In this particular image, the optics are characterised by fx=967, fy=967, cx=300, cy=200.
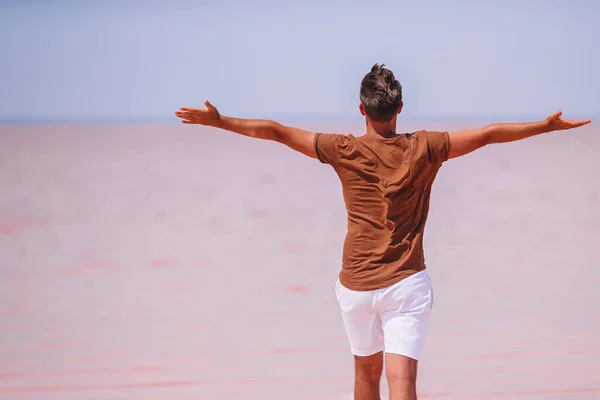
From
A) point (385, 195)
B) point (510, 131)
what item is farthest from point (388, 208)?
point (510, 131)

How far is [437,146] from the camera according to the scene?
3.43 meters

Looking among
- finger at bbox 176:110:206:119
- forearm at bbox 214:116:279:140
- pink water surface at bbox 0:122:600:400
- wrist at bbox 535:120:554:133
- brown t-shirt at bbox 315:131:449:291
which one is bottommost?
pink water surface at bbox 0:122:600:400

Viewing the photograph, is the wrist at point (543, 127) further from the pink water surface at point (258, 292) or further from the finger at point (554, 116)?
the pink water surface at point (258, 292)

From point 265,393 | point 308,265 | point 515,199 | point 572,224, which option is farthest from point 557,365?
point 515,199

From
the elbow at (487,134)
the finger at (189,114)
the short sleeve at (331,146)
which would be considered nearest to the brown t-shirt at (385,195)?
the short sleeve at (331,146)

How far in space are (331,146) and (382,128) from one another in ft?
0.64

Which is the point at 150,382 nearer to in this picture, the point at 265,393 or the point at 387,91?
the point at 265,393

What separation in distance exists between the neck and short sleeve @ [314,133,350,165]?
0.09 m

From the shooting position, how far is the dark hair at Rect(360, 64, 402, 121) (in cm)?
341

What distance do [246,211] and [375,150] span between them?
394 inches

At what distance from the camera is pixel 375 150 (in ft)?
11.3

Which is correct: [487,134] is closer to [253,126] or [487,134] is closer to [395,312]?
[395,312]

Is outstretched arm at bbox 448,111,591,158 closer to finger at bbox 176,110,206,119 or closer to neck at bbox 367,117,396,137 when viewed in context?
neck at bbox 367,117,396,137

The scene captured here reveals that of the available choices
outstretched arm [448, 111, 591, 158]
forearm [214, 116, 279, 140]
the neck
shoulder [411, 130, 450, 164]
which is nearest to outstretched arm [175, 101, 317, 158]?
forearm [214, 116, 279, 140]
